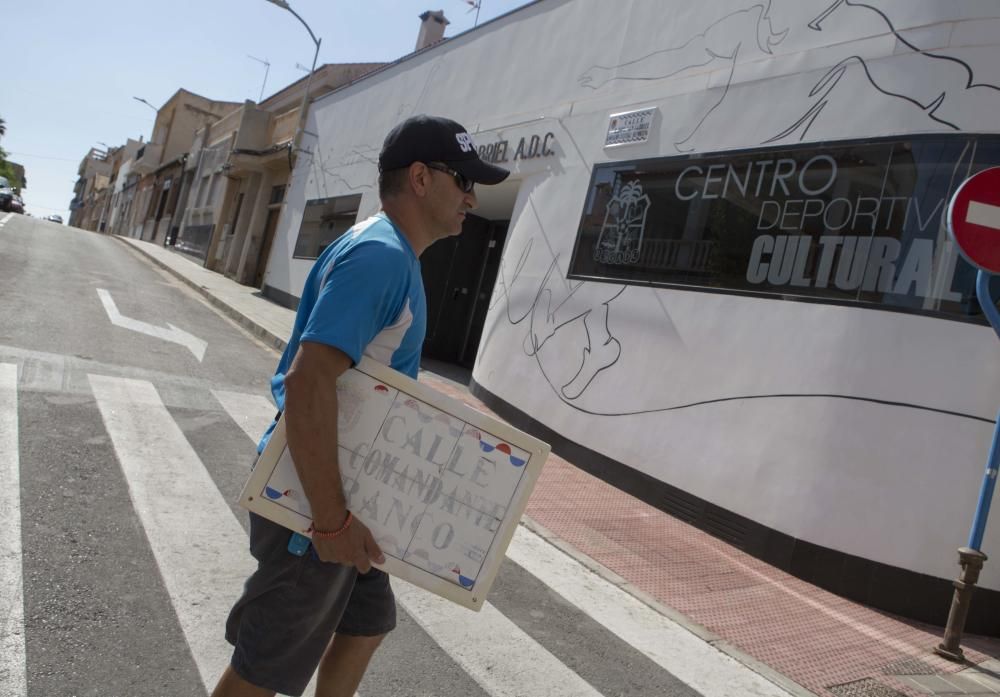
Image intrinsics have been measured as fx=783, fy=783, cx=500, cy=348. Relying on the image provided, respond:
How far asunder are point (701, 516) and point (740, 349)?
1517 mm

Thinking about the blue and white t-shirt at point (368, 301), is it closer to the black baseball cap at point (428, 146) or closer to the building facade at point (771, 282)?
the black baseball cap at point (428, 146)

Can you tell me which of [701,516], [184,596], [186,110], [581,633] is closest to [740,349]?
[701,516]

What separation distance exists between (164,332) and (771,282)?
25.3ft

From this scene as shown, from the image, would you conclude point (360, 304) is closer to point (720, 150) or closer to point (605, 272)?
point (720, 150)

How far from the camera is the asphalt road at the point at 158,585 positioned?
2932 mm

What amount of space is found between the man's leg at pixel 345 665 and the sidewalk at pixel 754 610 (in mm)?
2738

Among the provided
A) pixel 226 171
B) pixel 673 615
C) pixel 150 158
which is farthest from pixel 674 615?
pixel 150 158

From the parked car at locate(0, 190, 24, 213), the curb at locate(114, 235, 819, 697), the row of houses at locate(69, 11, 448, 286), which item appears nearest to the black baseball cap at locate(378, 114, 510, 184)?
the curb at locate(114, 235, 819, 697)

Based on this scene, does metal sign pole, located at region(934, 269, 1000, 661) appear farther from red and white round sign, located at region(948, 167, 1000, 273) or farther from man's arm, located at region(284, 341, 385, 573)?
man's arm, located at region(284, 341, 385, 573)

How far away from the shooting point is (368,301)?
1.66 m

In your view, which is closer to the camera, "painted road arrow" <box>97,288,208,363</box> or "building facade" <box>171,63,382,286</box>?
"painted road arrow" <box>97,288,208,363</box>

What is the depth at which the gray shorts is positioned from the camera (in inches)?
70.7

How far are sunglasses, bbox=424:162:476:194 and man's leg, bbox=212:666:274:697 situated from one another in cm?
129

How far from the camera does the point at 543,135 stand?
10.9 meters
